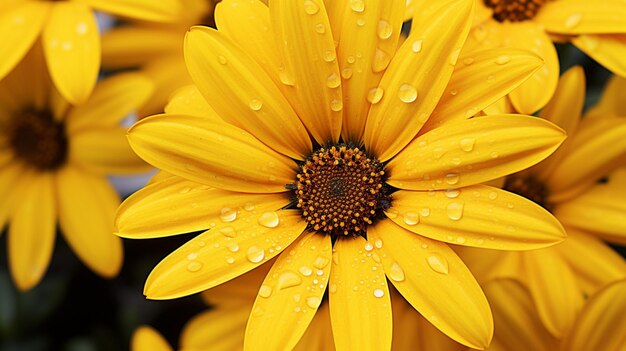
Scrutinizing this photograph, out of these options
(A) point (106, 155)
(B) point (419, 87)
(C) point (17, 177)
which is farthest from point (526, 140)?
(C) point (17, 177)

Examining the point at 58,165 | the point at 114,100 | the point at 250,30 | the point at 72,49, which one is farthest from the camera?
the point at 58,165

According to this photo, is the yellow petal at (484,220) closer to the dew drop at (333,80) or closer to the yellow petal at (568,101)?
the dew drop at (333,80)

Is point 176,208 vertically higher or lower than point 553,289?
higher

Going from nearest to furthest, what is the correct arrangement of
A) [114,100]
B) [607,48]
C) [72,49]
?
[607,48] → [72,49] → [114,100]

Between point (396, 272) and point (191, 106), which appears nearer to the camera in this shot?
point (396, 272)

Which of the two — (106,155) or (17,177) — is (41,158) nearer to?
(17,177)

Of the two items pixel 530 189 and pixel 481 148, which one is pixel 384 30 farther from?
pixel 530 189

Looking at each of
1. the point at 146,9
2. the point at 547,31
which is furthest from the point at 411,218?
the point at 146,9

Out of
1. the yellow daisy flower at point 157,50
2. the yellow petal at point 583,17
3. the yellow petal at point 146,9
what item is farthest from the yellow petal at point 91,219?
the yellow petal at point 583,17
